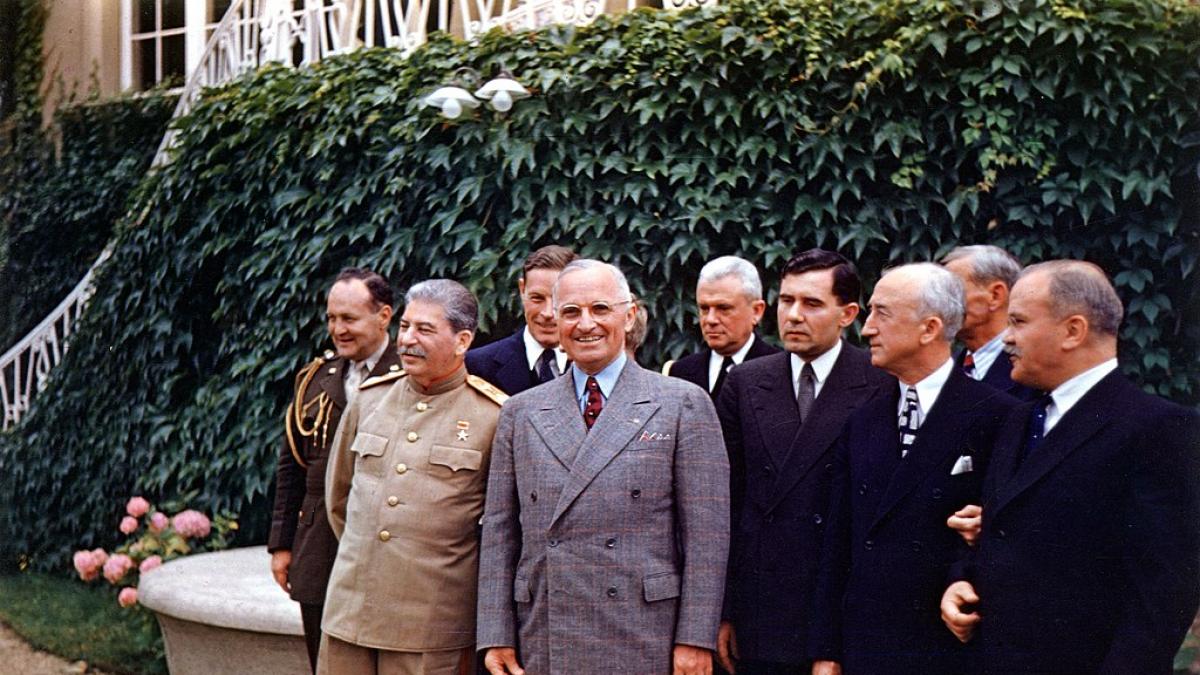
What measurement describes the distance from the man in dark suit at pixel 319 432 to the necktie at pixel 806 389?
1489mm

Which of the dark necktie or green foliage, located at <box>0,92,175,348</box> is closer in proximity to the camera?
the dark necktie

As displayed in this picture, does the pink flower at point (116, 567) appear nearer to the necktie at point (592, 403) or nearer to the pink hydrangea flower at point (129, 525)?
the pink hydrangea flower at point (129, 525)

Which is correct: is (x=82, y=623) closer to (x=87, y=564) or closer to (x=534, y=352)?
(x=87, y=564)

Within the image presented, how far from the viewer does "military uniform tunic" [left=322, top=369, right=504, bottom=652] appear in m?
3.78

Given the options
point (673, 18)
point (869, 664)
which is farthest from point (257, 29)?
point (869, 664)

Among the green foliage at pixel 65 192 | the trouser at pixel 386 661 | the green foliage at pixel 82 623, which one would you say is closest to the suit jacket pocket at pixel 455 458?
the trouser at pixel 386 661

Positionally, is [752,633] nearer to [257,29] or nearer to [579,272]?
[579,272]

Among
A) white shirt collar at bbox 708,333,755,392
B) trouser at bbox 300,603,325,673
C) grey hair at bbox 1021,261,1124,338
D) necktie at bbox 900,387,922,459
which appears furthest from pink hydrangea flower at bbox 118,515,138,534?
grey hair at bbox 1021,261,1124,338

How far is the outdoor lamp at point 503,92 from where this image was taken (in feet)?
21.2

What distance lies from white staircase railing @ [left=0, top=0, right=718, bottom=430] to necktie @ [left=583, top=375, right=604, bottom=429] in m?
3.37

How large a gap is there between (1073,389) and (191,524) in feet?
18.4

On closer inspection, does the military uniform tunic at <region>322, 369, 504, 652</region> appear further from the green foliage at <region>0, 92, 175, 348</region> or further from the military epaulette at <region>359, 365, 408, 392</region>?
the green foliage at <region>0, 92, 175, 348</region>

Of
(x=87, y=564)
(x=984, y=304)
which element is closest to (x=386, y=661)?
(x=984, y=304)

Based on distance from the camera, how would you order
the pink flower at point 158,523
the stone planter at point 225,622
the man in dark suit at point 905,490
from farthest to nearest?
the pink flower at point 158,523 < the stone planter at point 225,622 < the man in dark suit at point 905,490
